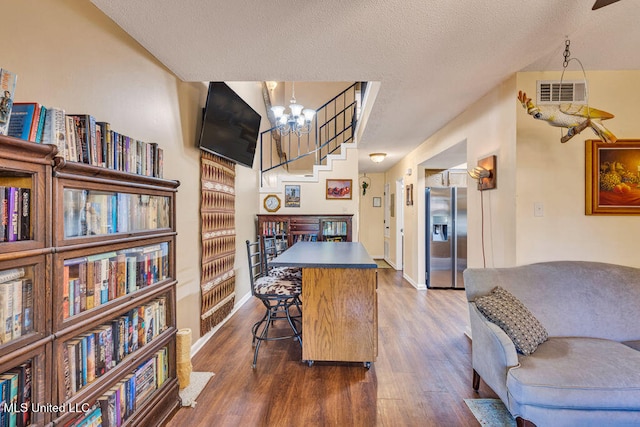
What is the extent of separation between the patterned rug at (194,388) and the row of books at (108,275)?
34.3 inches

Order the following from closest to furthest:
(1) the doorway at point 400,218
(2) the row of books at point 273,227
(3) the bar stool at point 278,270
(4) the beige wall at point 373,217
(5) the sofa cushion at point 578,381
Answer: (5) the sofa cushion at point 578,381, (3) the bar stool at point 278,270, (2) the row of books at point 273,227, (1) the doorway at point 400,218, (4) the beige wall at point 373,217

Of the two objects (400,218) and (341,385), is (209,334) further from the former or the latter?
(400,218)

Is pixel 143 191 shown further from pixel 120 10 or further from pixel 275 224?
pixel 275 224

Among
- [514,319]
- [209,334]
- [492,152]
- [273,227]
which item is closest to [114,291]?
[209,334]

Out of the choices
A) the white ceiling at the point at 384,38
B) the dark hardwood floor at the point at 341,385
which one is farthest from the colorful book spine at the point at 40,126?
the dark hardwood floor at the point at 341,385

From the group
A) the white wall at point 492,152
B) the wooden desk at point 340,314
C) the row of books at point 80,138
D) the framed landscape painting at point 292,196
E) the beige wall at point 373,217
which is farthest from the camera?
the beige wall at point 373,217

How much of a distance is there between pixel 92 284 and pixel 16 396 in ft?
1.46

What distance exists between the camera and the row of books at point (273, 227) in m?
4.78

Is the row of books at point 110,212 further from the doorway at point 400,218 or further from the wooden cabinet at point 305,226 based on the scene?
the doorway at point 400,218

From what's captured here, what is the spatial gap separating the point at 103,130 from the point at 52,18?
1.84ft

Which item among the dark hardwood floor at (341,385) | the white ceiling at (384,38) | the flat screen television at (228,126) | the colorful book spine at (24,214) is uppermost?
the white ceiling at (384,38)

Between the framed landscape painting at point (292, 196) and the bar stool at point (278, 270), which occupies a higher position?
the framed landscape painting at point (292, 196)

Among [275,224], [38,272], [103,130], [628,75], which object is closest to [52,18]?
[103,130]

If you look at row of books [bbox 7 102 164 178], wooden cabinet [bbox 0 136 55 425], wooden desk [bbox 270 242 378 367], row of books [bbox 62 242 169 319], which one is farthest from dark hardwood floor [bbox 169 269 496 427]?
row of books [bbox 7 102 164 178]
